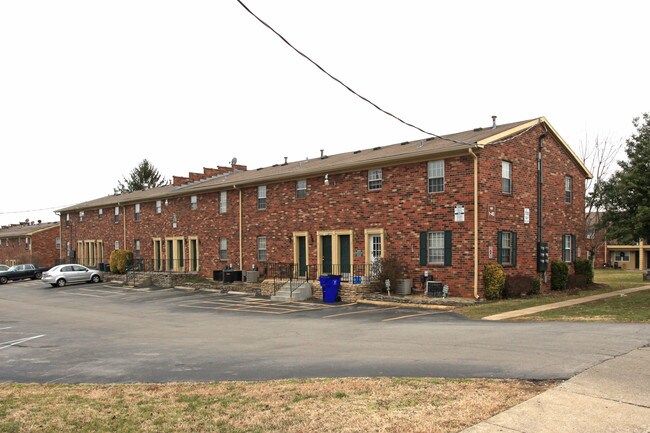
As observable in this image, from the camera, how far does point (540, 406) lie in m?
6.54

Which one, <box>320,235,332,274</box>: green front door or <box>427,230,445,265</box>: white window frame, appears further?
<box>320,235,332,274</box>: green front door

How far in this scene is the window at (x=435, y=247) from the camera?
2109cm

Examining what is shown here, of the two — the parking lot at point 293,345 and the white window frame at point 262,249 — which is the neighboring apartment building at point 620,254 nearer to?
the white window frame at point 262,249

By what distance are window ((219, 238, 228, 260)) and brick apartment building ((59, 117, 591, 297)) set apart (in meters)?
0.07

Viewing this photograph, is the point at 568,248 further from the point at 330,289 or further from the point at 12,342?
the point at 12,342

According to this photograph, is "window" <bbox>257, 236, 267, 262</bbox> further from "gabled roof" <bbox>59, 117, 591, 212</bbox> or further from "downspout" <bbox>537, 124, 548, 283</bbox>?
"downspout" <bbox>537, 124, 548, 283</bbox>

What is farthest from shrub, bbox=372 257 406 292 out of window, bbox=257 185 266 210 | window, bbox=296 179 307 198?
window, bbox=257 185 266 210

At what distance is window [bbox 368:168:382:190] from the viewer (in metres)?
23.8

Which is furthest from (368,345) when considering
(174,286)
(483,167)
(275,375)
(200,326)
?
(174,286)

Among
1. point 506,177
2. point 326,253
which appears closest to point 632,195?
point 506,177

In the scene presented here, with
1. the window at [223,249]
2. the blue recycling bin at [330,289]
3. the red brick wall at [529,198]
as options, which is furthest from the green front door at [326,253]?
the window at [223,249]

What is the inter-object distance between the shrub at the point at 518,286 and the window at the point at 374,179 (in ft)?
22.4

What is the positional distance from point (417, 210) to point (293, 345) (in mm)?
11450

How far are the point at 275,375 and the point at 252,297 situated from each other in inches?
665
